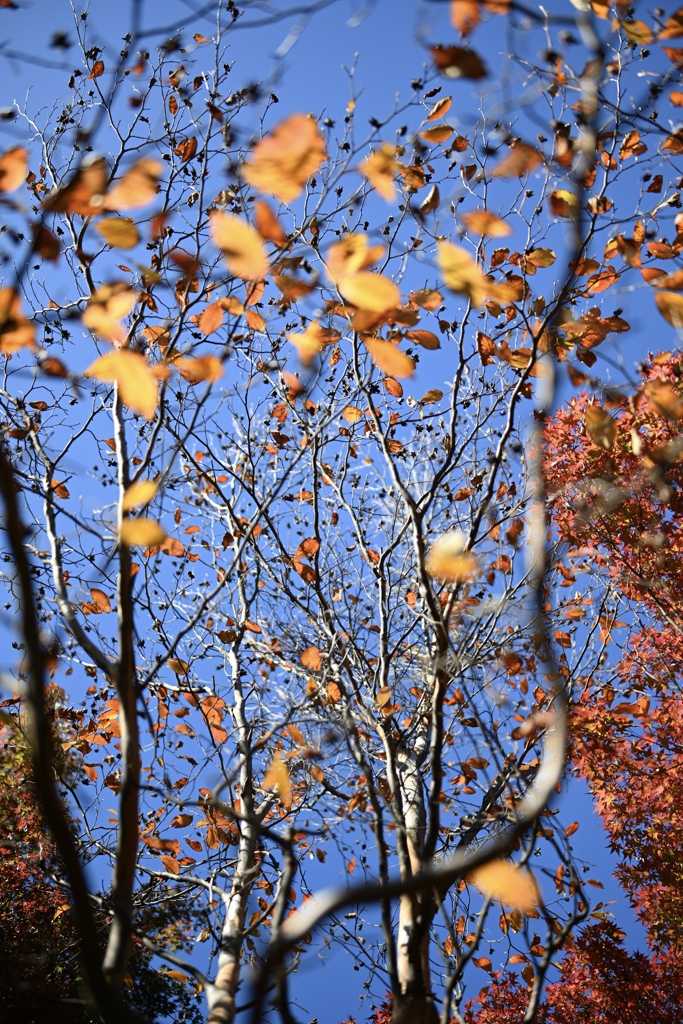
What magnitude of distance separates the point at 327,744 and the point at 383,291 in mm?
2563

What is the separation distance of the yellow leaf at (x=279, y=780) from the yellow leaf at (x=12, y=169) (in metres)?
3.59

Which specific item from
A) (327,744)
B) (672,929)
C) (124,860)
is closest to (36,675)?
(124,860)

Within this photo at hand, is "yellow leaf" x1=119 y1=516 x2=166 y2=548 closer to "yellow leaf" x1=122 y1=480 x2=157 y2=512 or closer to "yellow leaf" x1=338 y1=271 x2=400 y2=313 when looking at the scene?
"yellow leaf" x1=122 y1=480 x2=157 y2=512

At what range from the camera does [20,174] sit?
3.07 metres

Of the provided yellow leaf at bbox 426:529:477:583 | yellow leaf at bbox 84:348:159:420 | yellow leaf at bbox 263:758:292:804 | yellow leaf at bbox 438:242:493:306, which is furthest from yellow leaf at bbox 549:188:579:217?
yellow leaf at bbox 263:758:292:804

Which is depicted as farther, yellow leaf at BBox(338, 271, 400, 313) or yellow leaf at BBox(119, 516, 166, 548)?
yellow leaf at BBox(338, 271, 400, 313)

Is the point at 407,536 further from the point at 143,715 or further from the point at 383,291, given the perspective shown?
the point at 143,715

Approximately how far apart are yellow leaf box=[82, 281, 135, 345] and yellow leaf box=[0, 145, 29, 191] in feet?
1.77

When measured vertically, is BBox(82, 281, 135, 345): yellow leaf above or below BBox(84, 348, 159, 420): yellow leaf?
above

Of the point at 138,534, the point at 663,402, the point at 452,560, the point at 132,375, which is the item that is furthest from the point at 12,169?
the point at 663,402

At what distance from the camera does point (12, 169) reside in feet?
9.96

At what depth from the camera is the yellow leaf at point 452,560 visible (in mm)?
3049

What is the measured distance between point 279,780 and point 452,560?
210 cm

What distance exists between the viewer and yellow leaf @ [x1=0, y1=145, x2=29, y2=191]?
2936 mm
